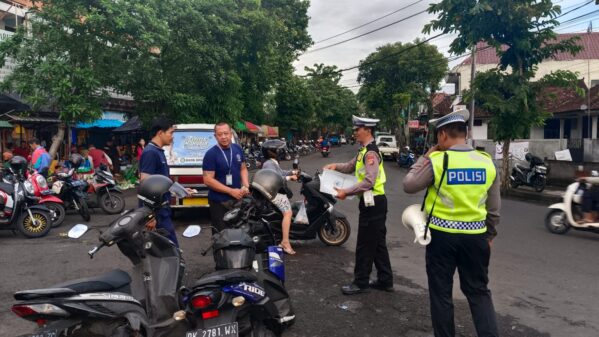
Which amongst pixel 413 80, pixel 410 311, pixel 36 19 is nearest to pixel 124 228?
pixel 410 311

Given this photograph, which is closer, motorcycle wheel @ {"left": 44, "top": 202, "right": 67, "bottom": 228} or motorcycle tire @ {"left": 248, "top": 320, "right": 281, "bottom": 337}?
motorcycle tire @ {"left": 248, "top": 320, "right": 281, "bottom": 337}

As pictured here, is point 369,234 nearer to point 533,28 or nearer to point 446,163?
point 446,163

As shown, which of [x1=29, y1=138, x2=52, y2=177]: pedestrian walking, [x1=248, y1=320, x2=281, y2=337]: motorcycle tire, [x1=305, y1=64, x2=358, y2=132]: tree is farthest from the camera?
[x1=305, y1=64, x2=358, y2=132]: tree

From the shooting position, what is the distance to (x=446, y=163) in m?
3.12

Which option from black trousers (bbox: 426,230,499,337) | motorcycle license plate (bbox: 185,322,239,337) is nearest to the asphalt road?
black trousers (bbox: 426,230,499,337)

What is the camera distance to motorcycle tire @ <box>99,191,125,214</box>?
977 cm

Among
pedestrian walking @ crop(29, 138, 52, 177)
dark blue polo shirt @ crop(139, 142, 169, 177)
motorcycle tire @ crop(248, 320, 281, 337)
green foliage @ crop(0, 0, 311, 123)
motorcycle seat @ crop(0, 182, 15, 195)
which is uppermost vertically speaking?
green foliage @ crop(0, 0, 311, 123)

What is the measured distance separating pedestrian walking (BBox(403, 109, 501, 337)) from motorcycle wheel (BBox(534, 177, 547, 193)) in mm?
11567

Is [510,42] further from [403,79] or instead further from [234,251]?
[403,79]

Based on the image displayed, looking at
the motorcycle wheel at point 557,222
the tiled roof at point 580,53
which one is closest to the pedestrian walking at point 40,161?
the motorcycle wheel at point 557,222

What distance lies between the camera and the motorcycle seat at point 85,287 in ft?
7.75

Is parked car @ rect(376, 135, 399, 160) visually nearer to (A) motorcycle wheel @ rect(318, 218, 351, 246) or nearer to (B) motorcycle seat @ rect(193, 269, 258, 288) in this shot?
(A) motorcycle wheel @ rect(318, 218, 351, 246)

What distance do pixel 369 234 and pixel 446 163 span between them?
1.73 meters

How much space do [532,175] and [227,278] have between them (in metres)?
13.0
